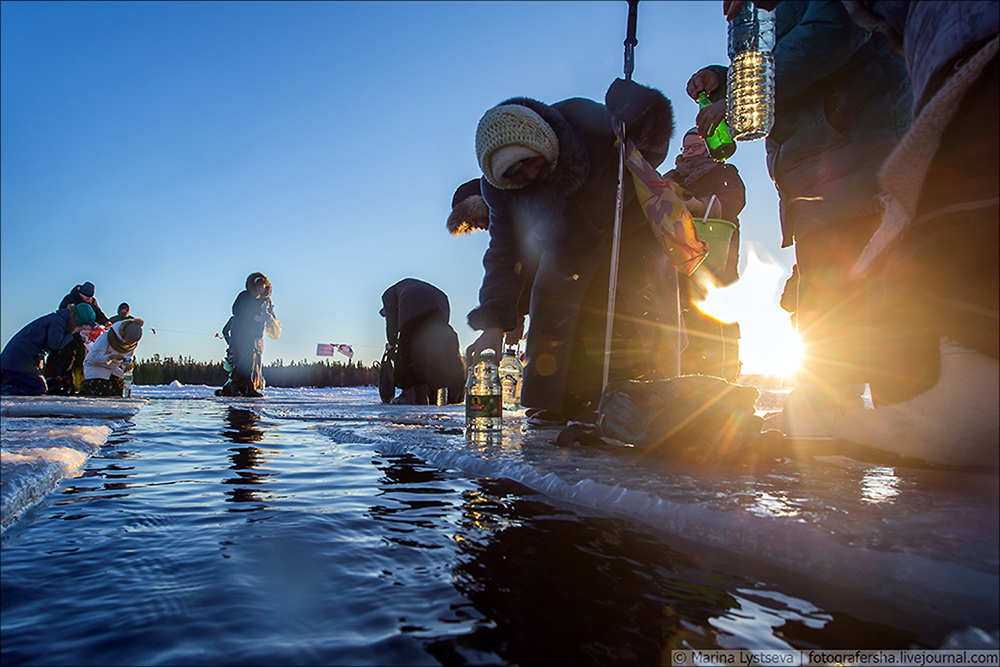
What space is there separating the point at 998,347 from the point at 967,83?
2.03ft

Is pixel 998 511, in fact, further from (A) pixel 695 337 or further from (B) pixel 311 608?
(A) pixel 695 337

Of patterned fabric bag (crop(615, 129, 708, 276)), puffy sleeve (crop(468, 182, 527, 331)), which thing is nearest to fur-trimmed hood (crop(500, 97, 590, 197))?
patterned fabric bag (crop(615, 129, 708, 276))

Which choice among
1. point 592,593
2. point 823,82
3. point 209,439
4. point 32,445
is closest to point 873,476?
point 592,593

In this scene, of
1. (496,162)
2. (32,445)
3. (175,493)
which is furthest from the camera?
(496,162)

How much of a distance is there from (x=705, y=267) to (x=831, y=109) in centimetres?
263

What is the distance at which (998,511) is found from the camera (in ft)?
3.73

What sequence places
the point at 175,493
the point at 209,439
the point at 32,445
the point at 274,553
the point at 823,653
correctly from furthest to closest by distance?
the point at 209,439
the point at 32,445
the point at 175,493
the point at 274,553
the point at 823,653

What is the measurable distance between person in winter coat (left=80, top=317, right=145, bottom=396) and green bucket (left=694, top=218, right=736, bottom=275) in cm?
812

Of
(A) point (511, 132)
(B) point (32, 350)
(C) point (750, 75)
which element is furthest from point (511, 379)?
(B) point (32, 350)

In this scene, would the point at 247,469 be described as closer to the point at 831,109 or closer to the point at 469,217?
the point at 831,109

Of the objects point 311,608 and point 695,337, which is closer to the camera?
point 311,608

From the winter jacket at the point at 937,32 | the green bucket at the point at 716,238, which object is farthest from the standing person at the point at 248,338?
the winter jacket at the point at 937,32

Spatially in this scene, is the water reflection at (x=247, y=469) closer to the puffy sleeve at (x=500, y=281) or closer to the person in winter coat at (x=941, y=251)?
the puffy sleeve at (x=500, y=281)

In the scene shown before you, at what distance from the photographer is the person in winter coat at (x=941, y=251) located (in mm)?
1270
